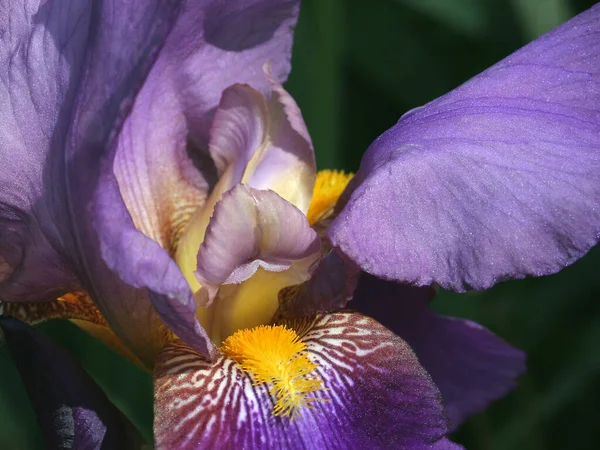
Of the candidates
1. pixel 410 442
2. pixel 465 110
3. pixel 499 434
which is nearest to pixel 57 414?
pixel 410 442

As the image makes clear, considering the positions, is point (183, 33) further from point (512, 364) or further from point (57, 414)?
point (512, 364)

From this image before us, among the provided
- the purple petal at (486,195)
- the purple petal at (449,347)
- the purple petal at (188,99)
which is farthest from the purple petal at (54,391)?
the purple petal at (449,347)

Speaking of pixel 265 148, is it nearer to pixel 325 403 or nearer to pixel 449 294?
pixel 325 403

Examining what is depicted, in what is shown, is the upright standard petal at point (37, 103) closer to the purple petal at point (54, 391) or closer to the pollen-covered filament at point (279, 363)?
the purple petal at point (54, 391)

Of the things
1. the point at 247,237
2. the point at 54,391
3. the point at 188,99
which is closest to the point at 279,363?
the point at 247,237

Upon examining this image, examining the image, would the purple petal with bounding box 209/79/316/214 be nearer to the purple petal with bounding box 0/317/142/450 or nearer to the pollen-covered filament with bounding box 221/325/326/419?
the pollen-covered filament with bounding box 221/325/326/419

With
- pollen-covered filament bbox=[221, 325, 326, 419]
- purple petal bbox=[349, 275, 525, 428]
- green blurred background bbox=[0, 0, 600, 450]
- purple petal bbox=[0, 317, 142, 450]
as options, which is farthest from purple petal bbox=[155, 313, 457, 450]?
green blurred background bbox=[0, 0, 600, 450]
